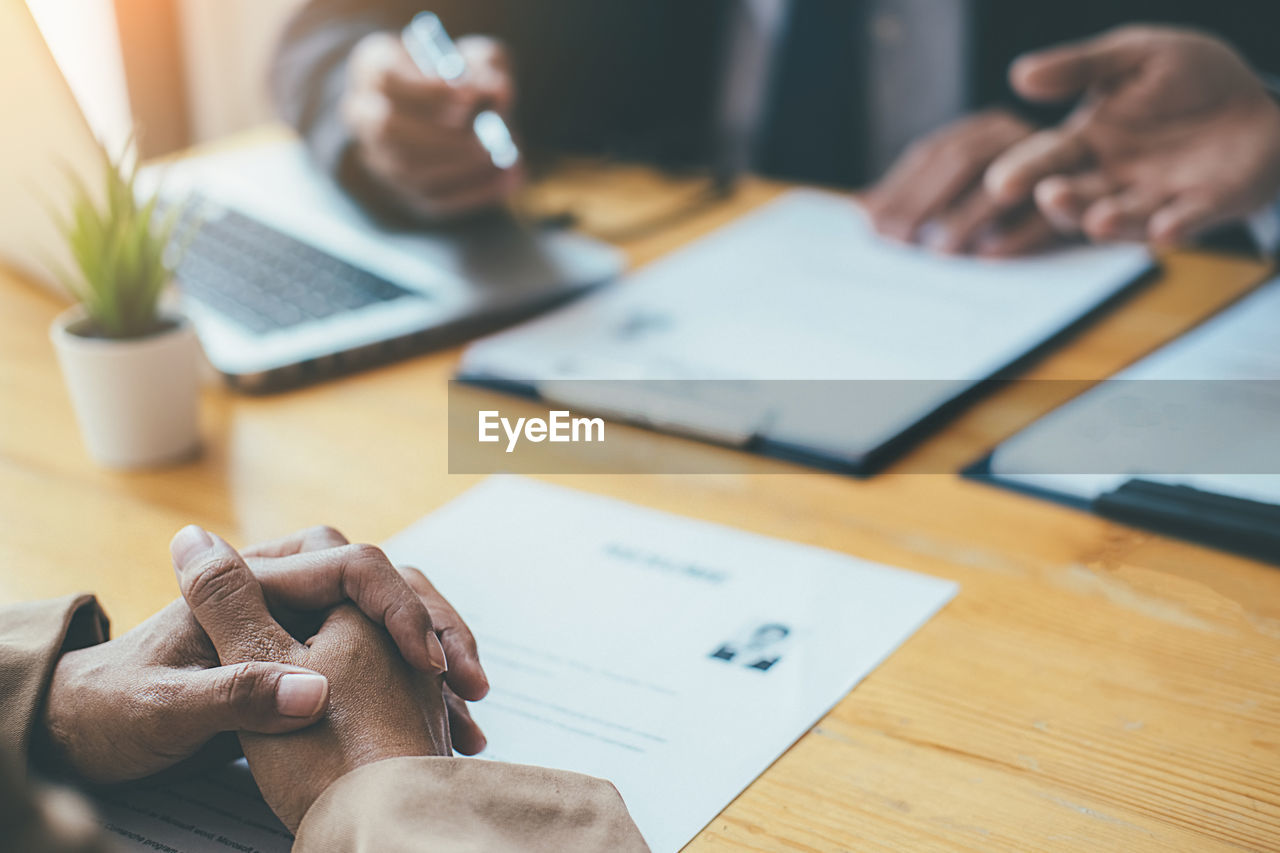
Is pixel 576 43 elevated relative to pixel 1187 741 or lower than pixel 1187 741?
elevated

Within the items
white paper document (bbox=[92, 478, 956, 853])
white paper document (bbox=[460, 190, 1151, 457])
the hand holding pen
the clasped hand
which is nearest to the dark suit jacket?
the hand holding pen

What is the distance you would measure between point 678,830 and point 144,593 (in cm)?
30

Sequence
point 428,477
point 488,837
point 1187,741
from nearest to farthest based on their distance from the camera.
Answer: point 488,837 → point 1187,741 → point 428,477

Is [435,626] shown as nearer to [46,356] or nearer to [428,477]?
[428,477]

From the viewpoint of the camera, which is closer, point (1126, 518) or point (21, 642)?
point (21, 642)

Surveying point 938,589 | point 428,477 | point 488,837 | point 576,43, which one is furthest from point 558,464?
point 576,43

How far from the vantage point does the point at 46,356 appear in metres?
0.83

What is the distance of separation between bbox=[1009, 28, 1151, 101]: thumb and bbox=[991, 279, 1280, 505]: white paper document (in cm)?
24

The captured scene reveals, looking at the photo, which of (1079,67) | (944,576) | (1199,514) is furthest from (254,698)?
(1079,67)

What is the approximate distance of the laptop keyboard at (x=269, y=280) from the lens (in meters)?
0.83

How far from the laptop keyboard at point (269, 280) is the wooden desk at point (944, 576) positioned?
7 centimetres

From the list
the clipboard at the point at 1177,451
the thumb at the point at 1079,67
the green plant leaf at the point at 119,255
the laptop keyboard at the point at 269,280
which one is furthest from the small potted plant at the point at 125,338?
the thumb at the point at 1079,67

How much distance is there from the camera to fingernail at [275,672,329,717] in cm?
38

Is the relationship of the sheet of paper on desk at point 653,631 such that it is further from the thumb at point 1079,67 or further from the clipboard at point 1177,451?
the thumb at point 1079,67
